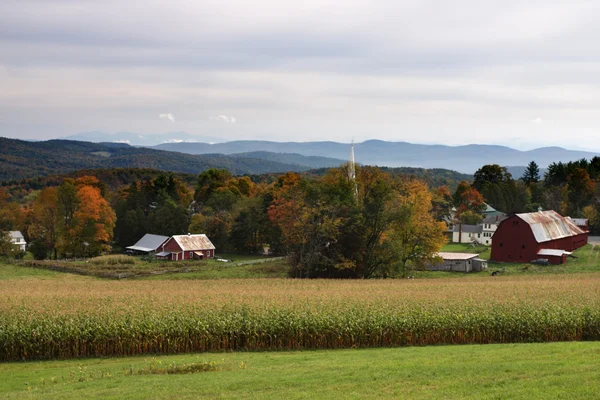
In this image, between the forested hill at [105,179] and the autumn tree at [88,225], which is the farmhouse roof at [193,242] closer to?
the autumn tree at [88,225]

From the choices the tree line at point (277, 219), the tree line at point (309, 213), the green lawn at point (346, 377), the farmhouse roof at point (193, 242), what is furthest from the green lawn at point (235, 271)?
the green lawn at point (346, 377)

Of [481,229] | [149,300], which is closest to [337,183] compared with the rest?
[149,300]

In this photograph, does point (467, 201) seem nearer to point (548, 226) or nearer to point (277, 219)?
point (548, 226)

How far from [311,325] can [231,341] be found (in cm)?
329

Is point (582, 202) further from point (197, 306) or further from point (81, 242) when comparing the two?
point (197, 306)

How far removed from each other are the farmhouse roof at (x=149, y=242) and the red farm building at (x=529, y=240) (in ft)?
144

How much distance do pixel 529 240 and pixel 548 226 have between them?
14.6 feet

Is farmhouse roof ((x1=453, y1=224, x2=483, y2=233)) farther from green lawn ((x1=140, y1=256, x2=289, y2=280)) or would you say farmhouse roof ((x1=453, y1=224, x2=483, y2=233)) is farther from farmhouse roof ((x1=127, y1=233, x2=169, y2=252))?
farmhouse roof ((x1=127, y1=233, x2=169, y2=252))

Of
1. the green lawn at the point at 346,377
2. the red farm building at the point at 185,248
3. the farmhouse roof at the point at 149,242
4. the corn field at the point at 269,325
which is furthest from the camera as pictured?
the farmhouse roof at the point at 149,242

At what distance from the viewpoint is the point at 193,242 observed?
76.1 m

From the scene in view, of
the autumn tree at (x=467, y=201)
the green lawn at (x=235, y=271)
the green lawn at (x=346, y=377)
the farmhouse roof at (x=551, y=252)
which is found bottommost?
the green lawn at (x=235, y=271)

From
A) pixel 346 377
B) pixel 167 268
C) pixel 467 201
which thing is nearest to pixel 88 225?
pixel 167 268

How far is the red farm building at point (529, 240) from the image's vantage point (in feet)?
212

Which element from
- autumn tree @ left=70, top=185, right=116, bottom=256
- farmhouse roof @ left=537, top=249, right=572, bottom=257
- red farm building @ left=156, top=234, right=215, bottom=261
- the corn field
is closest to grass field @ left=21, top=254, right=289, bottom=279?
red farm building @ left=156, top=234, right=215, bottom=261
